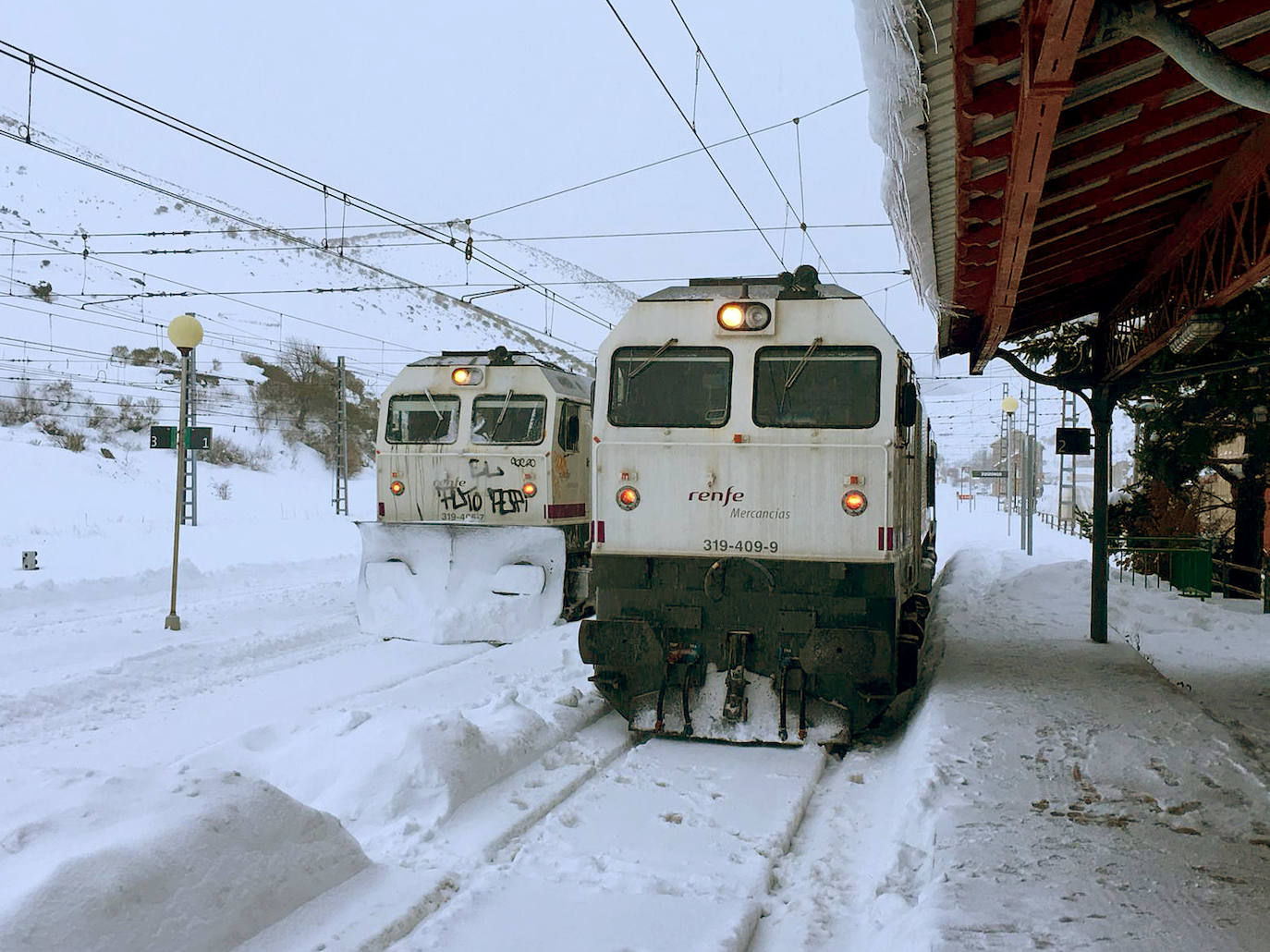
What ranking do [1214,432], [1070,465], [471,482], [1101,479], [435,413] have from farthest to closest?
[1070,465], [1214,432], [435,413], [471,482], [1101,479]

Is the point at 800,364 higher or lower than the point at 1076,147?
lower

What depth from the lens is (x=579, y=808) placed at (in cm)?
586

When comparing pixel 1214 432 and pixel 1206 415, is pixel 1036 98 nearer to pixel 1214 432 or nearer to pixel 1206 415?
pixel 1206 415

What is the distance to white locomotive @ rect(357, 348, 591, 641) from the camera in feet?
36.7

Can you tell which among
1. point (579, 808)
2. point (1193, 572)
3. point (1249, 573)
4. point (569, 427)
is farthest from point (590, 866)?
point (1249, 573)

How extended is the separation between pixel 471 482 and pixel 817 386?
18.8ft

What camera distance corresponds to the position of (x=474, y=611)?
11008 millimetres

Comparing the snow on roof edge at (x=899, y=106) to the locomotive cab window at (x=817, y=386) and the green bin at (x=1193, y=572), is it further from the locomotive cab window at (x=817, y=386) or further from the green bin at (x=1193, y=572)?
the green bin at (x=1193, y=572)

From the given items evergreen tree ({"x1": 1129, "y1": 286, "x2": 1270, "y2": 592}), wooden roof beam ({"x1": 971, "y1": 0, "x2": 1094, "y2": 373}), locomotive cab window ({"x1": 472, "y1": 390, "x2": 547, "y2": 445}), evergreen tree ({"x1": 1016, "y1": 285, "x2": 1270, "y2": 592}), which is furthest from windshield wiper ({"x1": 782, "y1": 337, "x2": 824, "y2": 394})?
evergreen tree ({"x1": 1129, "y1": 286, "x2": 1270, "y2": 592})

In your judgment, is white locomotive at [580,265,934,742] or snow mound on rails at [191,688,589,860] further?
white locomotive at [580,265,934,742]

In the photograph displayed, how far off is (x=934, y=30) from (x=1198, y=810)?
4087mm

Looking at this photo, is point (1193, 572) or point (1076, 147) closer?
point (1076, 147)

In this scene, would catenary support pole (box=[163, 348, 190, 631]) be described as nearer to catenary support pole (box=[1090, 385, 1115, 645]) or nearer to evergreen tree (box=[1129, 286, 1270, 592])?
catenary support pole (box=[1090, 385, 1115, 645])

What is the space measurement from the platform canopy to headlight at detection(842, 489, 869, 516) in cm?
161
